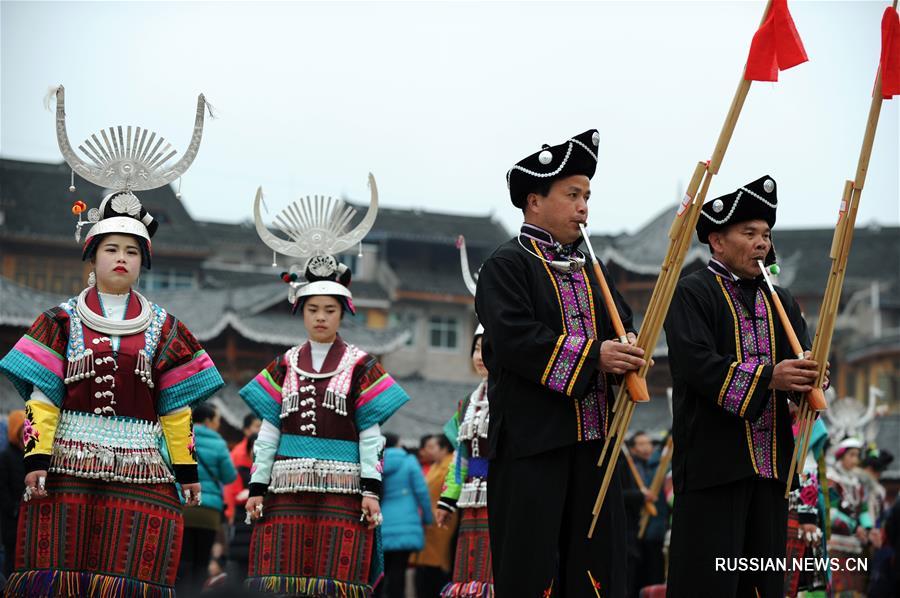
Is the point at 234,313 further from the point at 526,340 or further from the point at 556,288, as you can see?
the point at 526,340

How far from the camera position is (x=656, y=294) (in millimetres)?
5348

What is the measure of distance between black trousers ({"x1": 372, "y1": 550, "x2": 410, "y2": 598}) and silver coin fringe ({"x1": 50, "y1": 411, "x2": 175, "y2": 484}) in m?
5.13

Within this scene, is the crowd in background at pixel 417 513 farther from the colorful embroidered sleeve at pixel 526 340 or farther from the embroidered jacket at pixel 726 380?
the colorful embroidered sleeve at pixel 526 340

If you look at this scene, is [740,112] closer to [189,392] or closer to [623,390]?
[623,390]

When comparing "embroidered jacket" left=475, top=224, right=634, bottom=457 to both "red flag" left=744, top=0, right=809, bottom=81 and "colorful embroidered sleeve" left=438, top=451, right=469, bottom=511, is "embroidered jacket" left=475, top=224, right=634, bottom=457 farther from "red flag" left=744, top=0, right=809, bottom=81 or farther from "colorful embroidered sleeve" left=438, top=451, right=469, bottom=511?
"colorful embroidered sleeve" left=438, top=451, right=469, bottom=511

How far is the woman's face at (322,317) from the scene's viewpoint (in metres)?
7.75

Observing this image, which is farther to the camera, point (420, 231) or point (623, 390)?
point (420, 231)

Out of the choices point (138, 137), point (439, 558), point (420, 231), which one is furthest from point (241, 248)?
point (138, 137)

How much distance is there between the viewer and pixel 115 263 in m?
6.37

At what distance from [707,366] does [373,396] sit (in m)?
2.38

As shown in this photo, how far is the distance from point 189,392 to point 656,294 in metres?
2.44

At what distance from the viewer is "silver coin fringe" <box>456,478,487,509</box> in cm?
799

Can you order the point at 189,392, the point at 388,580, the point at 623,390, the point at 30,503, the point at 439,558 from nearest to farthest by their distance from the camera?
the point at 623,390 → the point at 30,503 → the point at 189,392 → the point at 388,580 → the point at 439,558

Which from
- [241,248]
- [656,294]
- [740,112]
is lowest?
[656,294]
